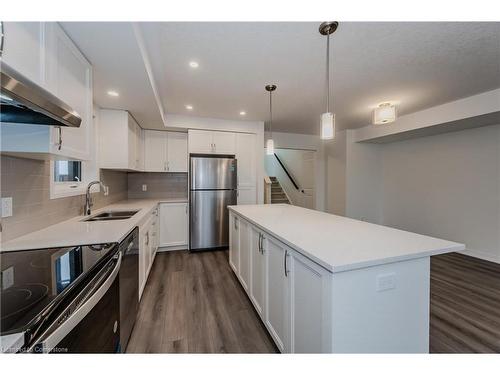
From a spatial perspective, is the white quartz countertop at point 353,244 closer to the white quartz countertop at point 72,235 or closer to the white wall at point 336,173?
the white quartz countertop at point 72,235

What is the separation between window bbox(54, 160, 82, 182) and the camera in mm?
1813

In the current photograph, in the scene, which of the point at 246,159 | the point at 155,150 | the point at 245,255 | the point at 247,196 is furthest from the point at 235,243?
the point at 155,150

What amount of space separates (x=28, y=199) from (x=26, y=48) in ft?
3.21

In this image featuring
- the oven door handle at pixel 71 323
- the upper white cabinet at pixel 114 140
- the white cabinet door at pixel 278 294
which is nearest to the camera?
the oven door handle at pixel 71 323

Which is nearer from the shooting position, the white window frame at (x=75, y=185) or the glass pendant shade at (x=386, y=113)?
the white window frame at (x=75, y=185)

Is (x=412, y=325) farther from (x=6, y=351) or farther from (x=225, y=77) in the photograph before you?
(x=225, y=77)

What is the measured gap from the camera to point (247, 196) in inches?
156

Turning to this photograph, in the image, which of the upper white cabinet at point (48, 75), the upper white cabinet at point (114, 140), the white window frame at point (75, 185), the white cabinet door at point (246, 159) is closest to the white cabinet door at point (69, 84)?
the upper white cabinet at point (48, 75)

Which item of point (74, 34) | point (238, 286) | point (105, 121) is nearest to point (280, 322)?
point (238, 286)

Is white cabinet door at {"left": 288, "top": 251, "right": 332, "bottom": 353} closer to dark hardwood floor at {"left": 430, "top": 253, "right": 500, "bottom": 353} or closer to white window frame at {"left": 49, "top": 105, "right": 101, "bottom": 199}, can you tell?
dark hardwood floor at {"left": 430, "top": 253, "right": 500, "bottom": 353}

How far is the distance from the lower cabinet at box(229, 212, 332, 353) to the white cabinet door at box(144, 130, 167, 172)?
96.5 inches

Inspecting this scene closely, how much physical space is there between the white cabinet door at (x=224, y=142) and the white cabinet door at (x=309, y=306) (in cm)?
286

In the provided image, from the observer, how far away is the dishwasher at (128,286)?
54.3 inches

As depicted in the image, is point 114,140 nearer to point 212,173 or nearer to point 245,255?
point 212,173
